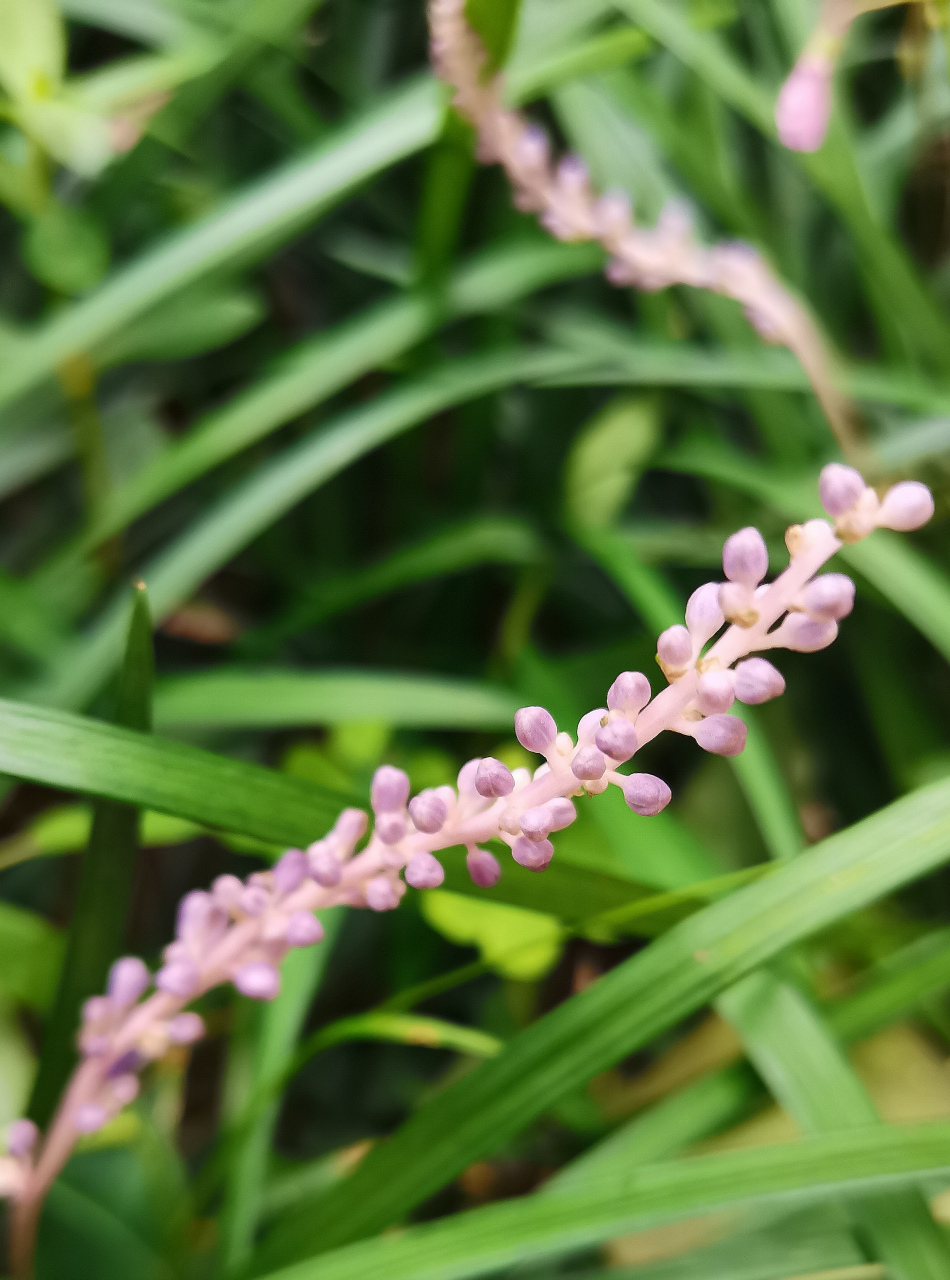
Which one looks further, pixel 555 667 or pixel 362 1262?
pixel 555 667

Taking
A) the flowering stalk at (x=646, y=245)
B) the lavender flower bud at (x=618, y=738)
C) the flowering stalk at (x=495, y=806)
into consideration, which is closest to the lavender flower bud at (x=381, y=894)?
the flowering stalk at (x=495, y=806)

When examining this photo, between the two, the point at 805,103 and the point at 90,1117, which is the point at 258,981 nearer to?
the point at 90,1117

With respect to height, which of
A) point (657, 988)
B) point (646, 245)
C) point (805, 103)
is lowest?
point (657, 988)

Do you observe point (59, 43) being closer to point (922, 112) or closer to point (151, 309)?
point (151, 309)

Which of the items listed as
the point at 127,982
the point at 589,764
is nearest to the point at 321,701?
the point at 127,982

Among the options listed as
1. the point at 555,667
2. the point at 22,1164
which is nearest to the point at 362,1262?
the point at 22,1164

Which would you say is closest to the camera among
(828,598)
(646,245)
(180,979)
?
(828,598)

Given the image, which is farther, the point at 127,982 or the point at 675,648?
the point at 127,982
